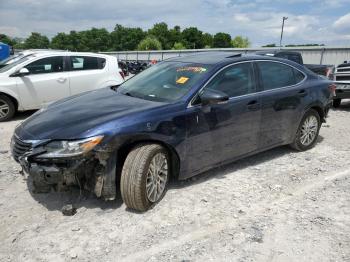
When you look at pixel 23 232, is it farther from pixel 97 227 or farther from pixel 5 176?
pixel 5 176

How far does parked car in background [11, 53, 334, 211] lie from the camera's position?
3.60 metres

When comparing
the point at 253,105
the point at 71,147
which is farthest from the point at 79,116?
the point at 253,105

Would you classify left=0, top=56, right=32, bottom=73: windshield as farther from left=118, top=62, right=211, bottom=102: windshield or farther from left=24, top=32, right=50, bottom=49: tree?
left=24, top=32, right=50, bottom=49: tree

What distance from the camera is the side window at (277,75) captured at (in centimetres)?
522

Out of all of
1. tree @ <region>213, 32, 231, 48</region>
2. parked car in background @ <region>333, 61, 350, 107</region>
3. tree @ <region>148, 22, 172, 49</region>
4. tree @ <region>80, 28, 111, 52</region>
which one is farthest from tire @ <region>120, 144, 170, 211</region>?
tree @ <region>213, 32, 231, 48</region>

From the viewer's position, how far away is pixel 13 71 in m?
8.58

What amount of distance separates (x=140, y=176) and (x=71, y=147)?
0.74 metres

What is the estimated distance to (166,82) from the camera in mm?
4727

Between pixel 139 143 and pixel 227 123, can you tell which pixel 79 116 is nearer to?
pixel 139 143

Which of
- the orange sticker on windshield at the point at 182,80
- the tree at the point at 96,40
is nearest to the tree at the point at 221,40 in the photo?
the tree at the point at 96,40

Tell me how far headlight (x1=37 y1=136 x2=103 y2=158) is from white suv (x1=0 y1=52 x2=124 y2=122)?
5.58m

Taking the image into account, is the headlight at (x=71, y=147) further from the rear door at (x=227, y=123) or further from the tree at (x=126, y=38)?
the tree at (x=126, y=38)

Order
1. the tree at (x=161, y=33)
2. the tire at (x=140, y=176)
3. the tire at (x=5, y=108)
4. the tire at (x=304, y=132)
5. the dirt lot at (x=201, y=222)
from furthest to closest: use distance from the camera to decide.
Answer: the tree at (x=161, y=33)
the tire at (x=5, y=108)
the tire at (x=304, y=132)
the tire at (x=140, y=176)
the dirt lot at (x=201, y=222)

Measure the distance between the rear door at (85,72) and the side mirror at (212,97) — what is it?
560cm
